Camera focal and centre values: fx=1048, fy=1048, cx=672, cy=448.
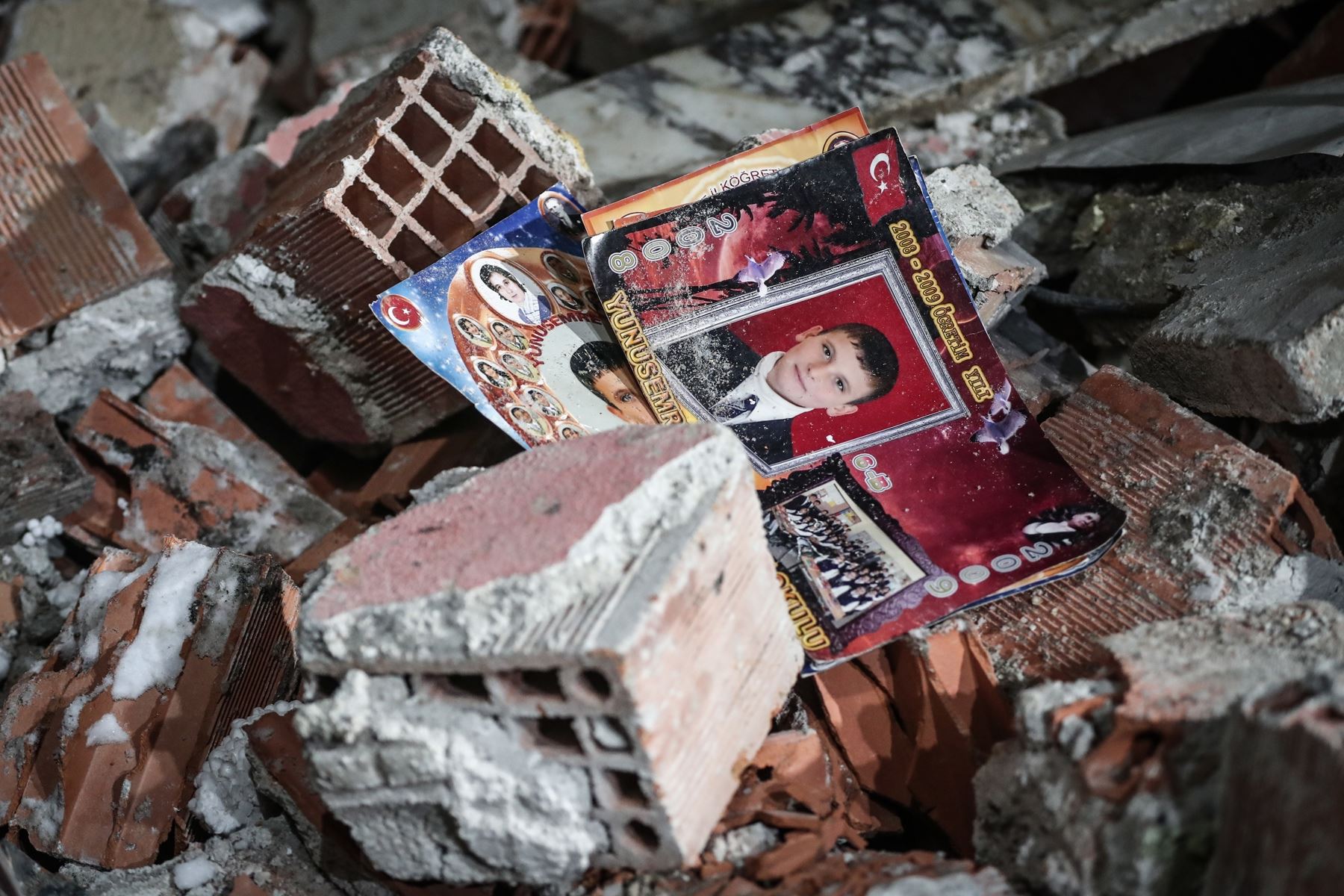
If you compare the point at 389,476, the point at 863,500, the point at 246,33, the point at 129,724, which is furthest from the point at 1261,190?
the point at 246,33

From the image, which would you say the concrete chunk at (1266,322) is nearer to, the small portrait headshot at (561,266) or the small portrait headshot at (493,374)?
the small portrait headshot at (561,266)

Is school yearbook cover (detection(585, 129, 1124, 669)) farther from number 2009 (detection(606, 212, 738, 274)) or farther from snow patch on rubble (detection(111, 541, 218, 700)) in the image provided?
snow patch on rubble (detection(111, 541, 218, 700))

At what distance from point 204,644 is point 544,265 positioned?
1.17 metres

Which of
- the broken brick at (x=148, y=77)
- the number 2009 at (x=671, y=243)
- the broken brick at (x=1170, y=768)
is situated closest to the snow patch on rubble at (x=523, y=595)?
the broken brick at (x=1170, y=768)

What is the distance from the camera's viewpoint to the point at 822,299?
2.44 metres

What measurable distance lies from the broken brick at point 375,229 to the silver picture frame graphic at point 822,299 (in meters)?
0.57

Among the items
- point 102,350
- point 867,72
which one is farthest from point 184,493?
point 867,72

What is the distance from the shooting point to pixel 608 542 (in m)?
1.58

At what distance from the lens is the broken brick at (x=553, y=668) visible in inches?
59.8

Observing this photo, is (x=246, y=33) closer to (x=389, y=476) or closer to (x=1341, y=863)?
(x=389, y=476)

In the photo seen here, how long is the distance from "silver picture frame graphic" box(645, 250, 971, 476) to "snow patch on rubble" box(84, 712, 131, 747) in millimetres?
1383

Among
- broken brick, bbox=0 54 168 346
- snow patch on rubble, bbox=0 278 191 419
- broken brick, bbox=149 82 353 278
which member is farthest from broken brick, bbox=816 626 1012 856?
broken brick, bbox=149 82 353 278

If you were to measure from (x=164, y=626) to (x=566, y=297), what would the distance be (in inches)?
46.3

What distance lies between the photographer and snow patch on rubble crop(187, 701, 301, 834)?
81.0 inches
